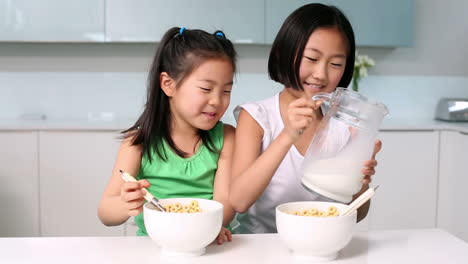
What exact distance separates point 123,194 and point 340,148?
0.39m

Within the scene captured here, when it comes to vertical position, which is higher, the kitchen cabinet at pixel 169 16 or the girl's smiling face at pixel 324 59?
the kitchen cabinet at pixel 169 16

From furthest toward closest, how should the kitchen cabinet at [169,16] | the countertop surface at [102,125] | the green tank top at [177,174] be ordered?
the kitchen cabinet at [169,16], the countertop surface at [102,125], the green tank top at [177,174]

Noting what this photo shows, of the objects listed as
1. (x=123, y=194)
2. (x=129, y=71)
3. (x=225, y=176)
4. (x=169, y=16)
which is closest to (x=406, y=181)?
(x=169, y=16)

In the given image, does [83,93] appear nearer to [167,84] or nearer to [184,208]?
[167,84]

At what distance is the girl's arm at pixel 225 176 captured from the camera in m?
1.30

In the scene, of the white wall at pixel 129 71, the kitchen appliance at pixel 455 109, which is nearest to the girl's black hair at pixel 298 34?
the white wall at pixel 129 71

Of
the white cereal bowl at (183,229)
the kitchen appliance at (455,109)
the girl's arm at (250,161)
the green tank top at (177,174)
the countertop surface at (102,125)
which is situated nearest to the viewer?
the white cereal bowl at (183,229)

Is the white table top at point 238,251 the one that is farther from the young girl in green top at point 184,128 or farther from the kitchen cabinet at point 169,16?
the kitchen cabinet at point 169,16

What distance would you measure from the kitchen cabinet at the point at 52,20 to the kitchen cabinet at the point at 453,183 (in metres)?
1.73

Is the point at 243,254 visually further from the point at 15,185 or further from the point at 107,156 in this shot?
the point at 15,185

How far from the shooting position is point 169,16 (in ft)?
9.13

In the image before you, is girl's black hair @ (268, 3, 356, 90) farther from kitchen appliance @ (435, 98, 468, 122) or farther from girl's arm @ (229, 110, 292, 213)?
kitchen appliance @ (435, 98, 468, 122)

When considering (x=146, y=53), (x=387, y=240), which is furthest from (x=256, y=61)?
(x=387, y=240)

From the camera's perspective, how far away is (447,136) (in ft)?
9.14
